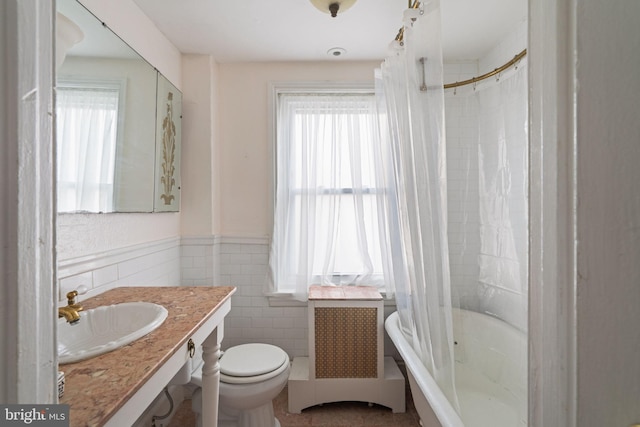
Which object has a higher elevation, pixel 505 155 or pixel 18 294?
pixel 505 155

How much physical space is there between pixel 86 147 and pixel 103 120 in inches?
6.4

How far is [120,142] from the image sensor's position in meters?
1.47

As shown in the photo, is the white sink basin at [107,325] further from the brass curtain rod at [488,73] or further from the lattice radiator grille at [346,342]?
the brass curtain rod at [488,73]

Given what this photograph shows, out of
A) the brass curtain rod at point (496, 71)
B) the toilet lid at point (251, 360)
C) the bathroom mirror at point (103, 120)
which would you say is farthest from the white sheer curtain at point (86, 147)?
the brass curtain rod at point (496, 71)

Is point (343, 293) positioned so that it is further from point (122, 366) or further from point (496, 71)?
point (496, 71)

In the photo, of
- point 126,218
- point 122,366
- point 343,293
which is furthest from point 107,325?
point 343,293

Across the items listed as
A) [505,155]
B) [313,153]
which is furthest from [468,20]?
[313,153]

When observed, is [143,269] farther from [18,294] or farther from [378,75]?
[378,75]

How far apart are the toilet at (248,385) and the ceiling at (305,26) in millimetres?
2073

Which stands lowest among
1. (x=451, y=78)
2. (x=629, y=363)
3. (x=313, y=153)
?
(x=629, y=363)

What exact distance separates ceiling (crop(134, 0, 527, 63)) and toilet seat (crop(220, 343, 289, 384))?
81.5 inches

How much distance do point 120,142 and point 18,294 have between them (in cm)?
141

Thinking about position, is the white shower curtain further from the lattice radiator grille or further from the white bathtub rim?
the lattice radiator grille

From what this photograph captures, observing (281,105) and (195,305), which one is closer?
(195,305)
